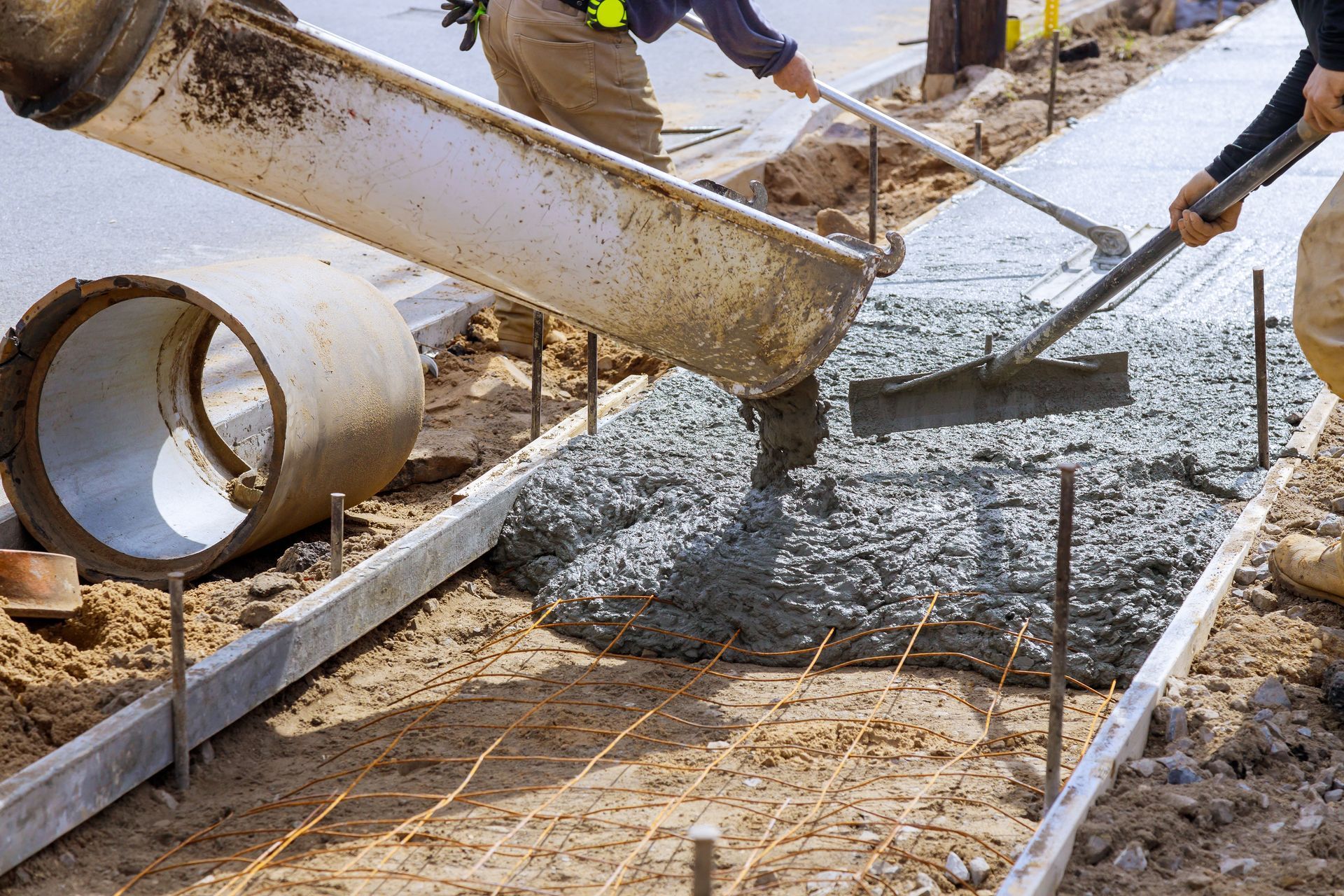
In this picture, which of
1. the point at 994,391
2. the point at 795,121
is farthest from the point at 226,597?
the point at 795,121

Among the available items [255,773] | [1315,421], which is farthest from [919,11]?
[255,773]

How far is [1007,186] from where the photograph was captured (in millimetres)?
6711

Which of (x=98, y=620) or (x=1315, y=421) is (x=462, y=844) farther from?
(x=1315, y=421)

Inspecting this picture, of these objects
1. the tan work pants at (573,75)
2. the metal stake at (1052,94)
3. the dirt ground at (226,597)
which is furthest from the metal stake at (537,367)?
the metal stake at (1052,94)

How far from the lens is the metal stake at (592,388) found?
4.56m

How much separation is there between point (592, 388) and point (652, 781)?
76.1 inches

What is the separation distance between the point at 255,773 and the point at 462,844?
673 mm

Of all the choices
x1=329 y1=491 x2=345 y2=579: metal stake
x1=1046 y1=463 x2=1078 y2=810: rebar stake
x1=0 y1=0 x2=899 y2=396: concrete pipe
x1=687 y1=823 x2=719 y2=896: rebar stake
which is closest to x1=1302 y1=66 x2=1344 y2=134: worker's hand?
x1=0 y1=0 x2=899 y2=396: concrete pipe

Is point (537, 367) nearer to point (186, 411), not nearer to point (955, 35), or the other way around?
point (186, 411)

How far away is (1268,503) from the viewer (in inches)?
155

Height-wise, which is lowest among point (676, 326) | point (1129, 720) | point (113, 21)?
point (1129, 720)

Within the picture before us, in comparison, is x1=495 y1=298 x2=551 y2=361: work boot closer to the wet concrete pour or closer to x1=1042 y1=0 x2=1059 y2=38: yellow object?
the wet concrete pour

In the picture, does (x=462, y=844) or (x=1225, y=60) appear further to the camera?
(x=1225, y=60)

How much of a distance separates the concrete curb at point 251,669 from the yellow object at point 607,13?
1.57 m
